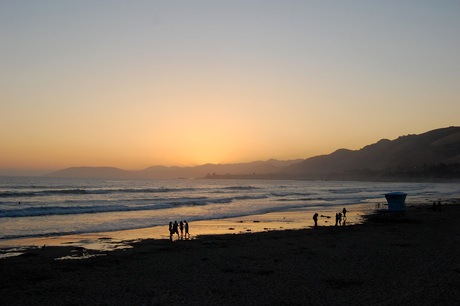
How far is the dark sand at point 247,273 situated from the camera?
420 inches

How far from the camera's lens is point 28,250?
58.9ft

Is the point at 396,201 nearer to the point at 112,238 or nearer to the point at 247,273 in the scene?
the point at 247,273

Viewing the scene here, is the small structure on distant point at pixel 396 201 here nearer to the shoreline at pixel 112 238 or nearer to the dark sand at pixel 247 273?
the shoreline at pixel 112 238

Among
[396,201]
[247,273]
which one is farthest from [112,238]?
[396,201]

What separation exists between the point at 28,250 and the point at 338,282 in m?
14.5

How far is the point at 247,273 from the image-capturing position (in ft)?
44.4

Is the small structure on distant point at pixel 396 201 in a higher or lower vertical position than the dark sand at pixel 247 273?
higher

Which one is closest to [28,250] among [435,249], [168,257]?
[168,257]

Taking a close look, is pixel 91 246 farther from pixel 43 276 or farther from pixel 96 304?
pixel 96 304

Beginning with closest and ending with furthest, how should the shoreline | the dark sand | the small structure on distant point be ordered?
1. the dark sand
2. the shoreline
3. the small structure on distant point

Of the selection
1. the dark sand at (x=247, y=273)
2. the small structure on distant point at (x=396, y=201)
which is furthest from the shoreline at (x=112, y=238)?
the small structure on distant point at (x=396, y=201)

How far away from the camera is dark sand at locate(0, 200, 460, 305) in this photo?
35.0 ft

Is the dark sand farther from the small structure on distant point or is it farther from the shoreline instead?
the small structure on distant point

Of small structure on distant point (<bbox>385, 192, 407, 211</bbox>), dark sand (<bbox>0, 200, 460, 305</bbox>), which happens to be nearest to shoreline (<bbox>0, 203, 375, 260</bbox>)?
dark sand (<bbox>0, 200, 460, 305</bbox>)
